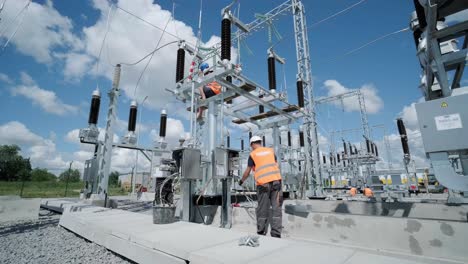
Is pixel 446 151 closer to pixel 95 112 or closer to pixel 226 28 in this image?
pixel 226 28

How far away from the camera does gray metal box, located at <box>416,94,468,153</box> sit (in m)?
2.31

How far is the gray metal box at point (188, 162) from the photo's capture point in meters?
4.17

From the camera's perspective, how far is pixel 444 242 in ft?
8.86

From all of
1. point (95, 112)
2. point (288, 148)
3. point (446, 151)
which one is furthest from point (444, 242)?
point (288, 148)

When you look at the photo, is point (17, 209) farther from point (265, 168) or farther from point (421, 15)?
point (421, 15)

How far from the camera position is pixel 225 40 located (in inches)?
184

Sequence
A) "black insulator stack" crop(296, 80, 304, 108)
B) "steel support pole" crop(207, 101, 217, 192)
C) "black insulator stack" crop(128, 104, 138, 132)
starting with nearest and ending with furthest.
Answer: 1. "steel support pole" crop(207, 101, 217, 192)
2. "black insulator stack" crop(296, 80, 304, 108)
3. "black insulator stack" crop(128, 104, 138, 132)

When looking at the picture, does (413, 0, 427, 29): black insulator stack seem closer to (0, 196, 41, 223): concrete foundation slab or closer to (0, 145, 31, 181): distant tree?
(0, 196, 41, 223): concrete foundation slab

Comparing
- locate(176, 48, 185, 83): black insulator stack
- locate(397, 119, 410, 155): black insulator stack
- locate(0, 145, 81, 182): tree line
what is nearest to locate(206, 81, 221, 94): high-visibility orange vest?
locate(176, 48, 185, 83): black insulator stack

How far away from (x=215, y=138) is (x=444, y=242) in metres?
4.21

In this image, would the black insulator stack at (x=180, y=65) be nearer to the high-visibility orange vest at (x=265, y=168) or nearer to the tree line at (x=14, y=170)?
the high-visibility orange vest at (x=265, y=168)

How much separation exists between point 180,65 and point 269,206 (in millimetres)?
4115

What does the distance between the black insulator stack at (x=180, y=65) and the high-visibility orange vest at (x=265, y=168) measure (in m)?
3.07

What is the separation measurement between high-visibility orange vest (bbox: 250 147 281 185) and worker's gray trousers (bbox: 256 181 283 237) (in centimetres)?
10
